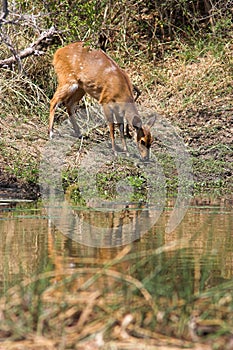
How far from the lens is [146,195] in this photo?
28.2ft

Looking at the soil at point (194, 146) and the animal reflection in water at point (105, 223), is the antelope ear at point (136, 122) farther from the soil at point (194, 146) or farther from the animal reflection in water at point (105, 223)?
the animal reflection in water at point (105, 223)

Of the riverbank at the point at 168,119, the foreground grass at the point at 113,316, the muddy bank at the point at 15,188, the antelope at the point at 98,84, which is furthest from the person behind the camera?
the antelope at the point at 98,84

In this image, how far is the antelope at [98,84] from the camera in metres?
10.6

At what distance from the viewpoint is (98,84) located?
10.6 m

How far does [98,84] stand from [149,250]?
6.22 metres

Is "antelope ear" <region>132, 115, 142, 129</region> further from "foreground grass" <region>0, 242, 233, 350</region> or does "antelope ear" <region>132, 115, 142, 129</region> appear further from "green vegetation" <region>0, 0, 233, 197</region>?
"foreground grass" <region>0, 242, 233, 350</region>

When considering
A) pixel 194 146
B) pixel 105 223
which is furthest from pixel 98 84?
pixel 105 223

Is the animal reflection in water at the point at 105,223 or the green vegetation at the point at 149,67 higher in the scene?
the green vegetation at the point at 149,67

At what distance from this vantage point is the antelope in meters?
10.6

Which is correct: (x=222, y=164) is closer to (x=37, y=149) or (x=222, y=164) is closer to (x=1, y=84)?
(x=37, y=149)

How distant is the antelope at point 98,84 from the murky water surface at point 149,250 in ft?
12.9

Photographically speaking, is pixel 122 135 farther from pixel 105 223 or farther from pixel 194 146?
pixel 105 223

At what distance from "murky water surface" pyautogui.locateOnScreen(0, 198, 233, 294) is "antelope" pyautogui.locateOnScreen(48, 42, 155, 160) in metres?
3.94

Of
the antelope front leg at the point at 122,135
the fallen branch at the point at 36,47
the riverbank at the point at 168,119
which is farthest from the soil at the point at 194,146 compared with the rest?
the fallen branch at the point at 36,47
